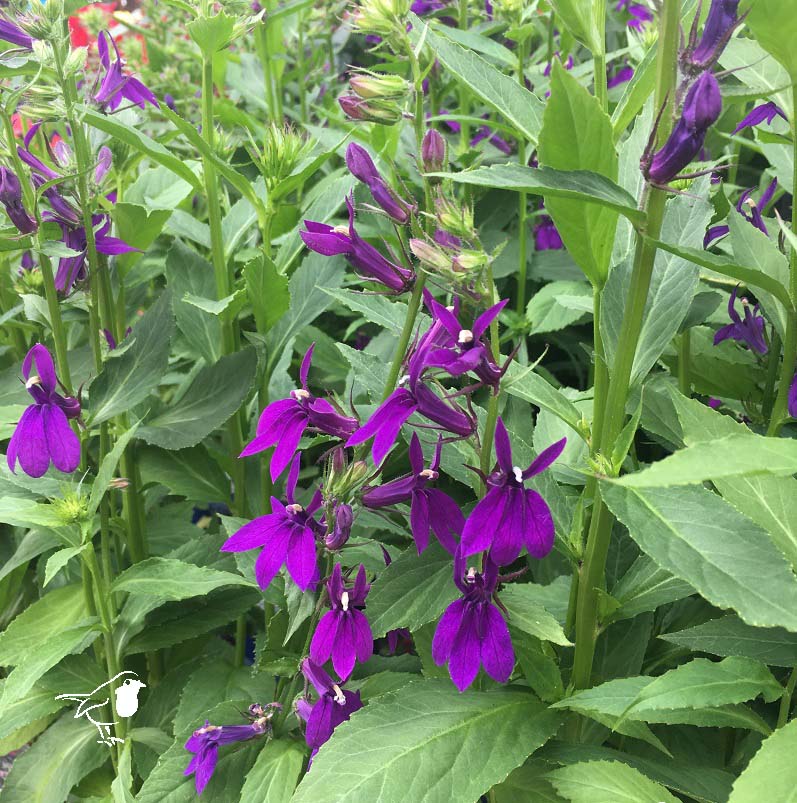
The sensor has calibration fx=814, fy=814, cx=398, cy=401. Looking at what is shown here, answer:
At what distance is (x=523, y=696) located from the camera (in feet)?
2.56

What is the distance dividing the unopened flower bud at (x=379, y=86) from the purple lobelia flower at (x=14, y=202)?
1.45 ft

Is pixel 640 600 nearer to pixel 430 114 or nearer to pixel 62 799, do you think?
pixel 62 799

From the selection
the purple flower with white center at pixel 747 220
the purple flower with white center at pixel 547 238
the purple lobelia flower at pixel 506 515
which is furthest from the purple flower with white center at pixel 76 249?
the purple flower with white center at pixel 547 238

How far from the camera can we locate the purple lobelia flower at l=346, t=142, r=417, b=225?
68 cm

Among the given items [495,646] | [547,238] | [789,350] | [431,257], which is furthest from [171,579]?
[547,238]

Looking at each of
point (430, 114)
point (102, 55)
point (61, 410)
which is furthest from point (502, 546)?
point (430, 114)

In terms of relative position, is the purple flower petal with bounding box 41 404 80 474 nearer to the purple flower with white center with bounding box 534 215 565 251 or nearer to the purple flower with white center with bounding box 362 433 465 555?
the purple flower with white center with bounding box 362 433 465 555

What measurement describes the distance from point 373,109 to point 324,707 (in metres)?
0.56

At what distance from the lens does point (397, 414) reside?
643 millimetres

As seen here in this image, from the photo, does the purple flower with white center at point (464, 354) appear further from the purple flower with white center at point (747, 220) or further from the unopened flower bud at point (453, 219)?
the purple flower with white center at point (747, 220)

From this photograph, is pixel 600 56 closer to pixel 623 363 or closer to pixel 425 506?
pixel 623 363

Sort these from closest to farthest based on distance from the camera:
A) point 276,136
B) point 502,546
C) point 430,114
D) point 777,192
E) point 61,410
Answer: point 502,546, point 61,410, point 276,136, point 777,192, point 430,114

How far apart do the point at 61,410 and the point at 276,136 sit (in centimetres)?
46

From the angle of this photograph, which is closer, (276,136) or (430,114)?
(276,136)
